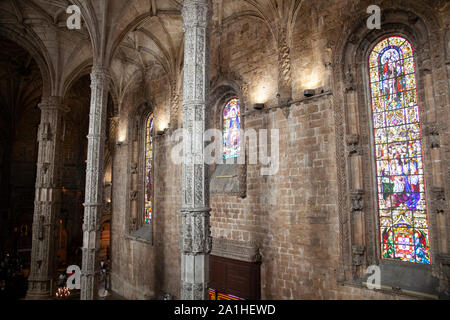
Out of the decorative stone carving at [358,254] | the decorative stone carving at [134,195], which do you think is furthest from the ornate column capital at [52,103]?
the decorative stone carving at [358,254]

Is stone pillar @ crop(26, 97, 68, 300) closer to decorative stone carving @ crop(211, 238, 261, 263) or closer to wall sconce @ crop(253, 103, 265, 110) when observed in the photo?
decorative stone carving @ crop(211, 238, 261, 263)

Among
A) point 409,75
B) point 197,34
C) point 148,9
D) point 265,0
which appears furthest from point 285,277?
point 148,9

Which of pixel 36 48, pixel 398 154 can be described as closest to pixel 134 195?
pixel 36 48

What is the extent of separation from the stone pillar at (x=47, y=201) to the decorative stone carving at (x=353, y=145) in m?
12.6

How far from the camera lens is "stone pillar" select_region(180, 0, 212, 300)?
5531mm

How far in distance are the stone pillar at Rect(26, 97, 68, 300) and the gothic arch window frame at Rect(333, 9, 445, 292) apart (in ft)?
40.1

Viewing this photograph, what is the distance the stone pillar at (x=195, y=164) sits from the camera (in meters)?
5.53

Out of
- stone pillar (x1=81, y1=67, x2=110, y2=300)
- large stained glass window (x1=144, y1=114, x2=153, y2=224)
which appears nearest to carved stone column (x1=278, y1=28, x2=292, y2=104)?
stone pillar (x1=81, y1=67, x2=110, y2=300)

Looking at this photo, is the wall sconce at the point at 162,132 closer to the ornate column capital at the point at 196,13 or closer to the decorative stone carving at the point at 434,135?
the ornate column capital at the point at 196,13

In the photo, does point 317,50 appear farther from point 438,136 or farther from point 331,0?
point 438,136

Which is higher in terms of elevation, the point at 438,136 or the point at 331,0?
the point at 331,0

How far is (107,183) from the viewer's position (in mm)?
27562
